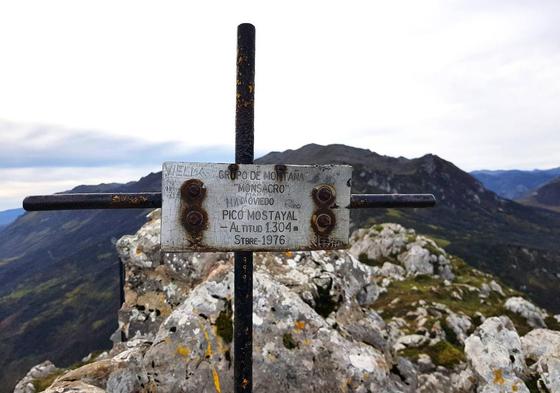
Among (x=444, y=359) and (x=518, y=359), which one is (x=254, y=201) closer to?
(x=518, y=359)

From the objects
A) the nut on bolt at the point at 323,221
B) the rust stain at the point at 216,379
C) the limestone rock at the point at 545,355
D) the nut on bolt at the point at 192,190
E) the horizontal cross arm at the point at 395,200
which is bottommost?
the limestone rock at the point at 545,355

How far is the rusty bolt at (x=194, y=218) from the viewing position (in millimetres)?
4742

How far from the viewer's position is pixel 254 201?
4.86 meters

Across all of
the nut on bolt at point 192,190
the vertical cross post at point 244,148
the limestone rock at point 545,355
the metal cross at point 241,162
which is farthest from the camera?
the limestone rock at point 545,355

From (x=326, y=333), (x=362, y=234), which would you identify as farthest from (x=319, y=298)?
(x=362, y=234)

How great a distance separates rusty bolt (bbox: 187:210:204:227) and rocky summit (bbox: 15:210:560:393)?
534 cm

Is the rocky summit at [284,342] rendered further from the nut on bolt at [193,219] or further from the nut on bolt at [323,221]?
the nut on bolt at [193,219]

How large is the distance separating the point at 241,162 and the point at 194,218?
962 millimetres

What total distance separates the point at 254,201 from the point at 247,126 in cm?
103

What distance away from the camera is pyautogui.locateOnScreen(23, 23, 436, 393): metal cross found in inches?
194

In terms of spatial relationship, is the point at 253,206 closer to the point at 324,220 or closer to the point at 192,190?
the point at 192,190

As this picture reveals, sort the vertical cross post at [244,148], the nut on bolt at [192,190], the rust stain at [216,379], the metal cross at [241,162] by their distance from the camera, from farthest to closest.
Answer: the rust stain at [216,379]
the vertical cross post at [244,148]
the metal cross at [241,162]
the nut on bolt at [192,190]

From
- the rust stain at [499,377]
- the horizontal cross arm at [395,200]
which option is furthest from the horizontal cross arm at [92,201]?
the rust stain at [499,377]

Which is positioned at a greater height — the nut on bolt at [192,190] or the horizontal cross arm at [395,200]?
the nut on bolt at [192,190]
